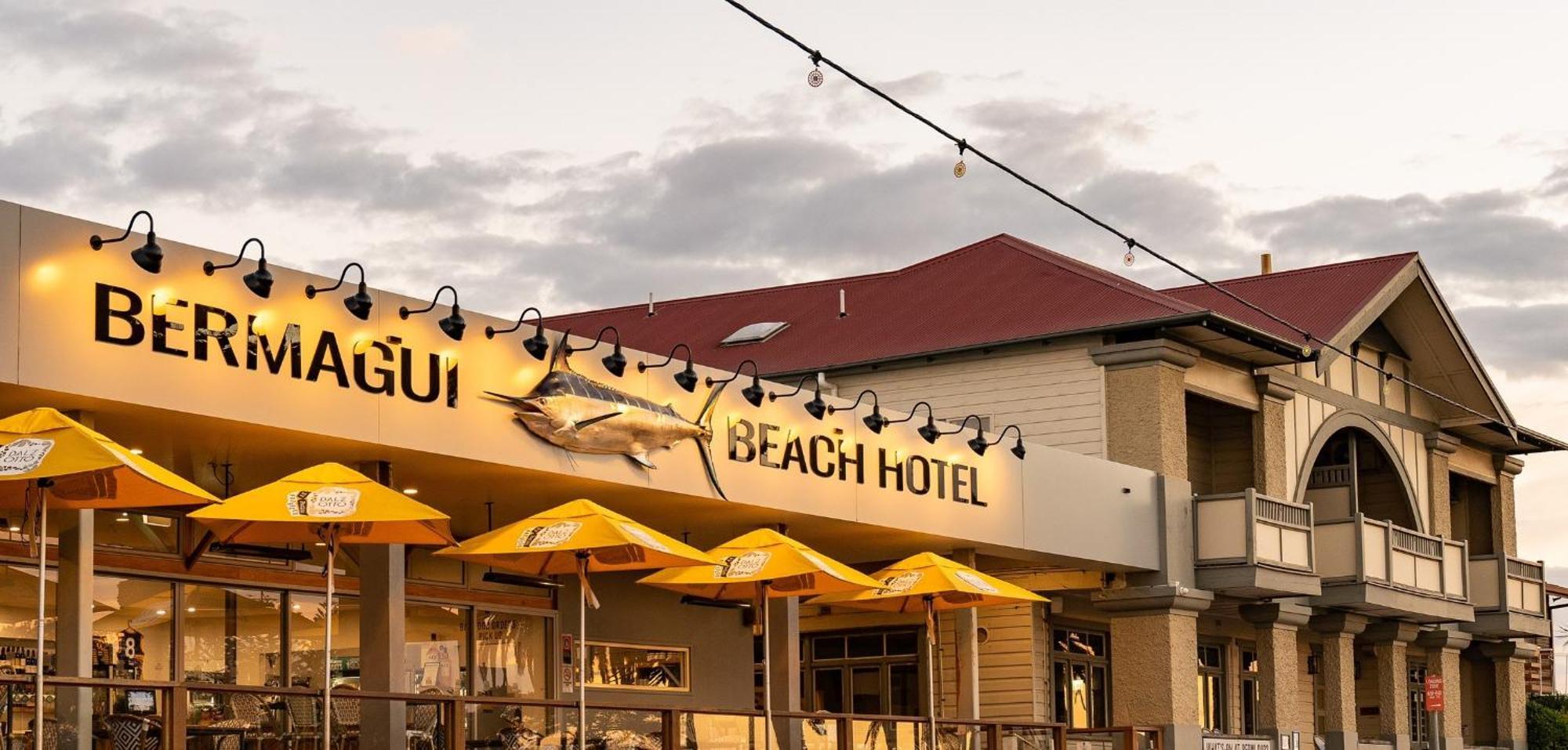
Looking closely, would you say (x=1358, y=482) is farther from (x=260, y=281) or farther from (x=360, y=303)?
(x=260, y=281)

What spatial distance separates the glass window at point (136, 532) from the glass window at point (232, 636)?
1.69 feet

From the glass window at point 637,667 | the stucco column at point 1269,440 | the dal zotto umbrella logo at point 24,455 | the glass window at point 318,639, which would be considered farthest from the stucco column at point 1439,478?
the dal zotto umbrella logo at point 24,455

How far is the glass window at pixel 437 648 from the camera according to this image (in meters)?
21.9

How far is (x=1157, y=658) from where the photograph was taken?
26578mm

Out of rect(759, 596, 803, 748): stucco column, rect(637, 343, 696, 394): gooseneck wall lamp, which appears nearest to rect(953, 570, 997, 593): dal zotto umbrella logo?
rect(759, 596, 803, 748): stucco column

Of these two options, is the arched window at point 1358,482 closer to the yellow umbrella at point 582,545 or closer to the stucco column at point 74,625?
the yellow umbrella at point 582,545

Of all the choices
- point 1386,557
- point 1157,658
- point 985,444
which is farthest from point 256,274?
point 1386,557

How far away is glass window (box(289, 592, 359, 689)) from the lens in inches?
800

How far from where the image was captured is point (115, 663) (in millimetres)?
18469

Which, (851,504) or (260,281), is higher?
(260,281)

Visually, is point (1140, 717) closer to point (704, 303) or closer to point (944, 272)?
point (944, 272)

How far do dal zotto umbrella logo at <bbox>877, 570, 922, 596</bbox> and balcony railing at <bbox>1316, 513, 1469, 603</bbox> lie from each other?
10996mm

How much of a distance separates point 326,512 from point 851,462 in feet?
27.3

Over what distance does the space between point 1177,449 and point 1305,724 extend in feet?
27.6
